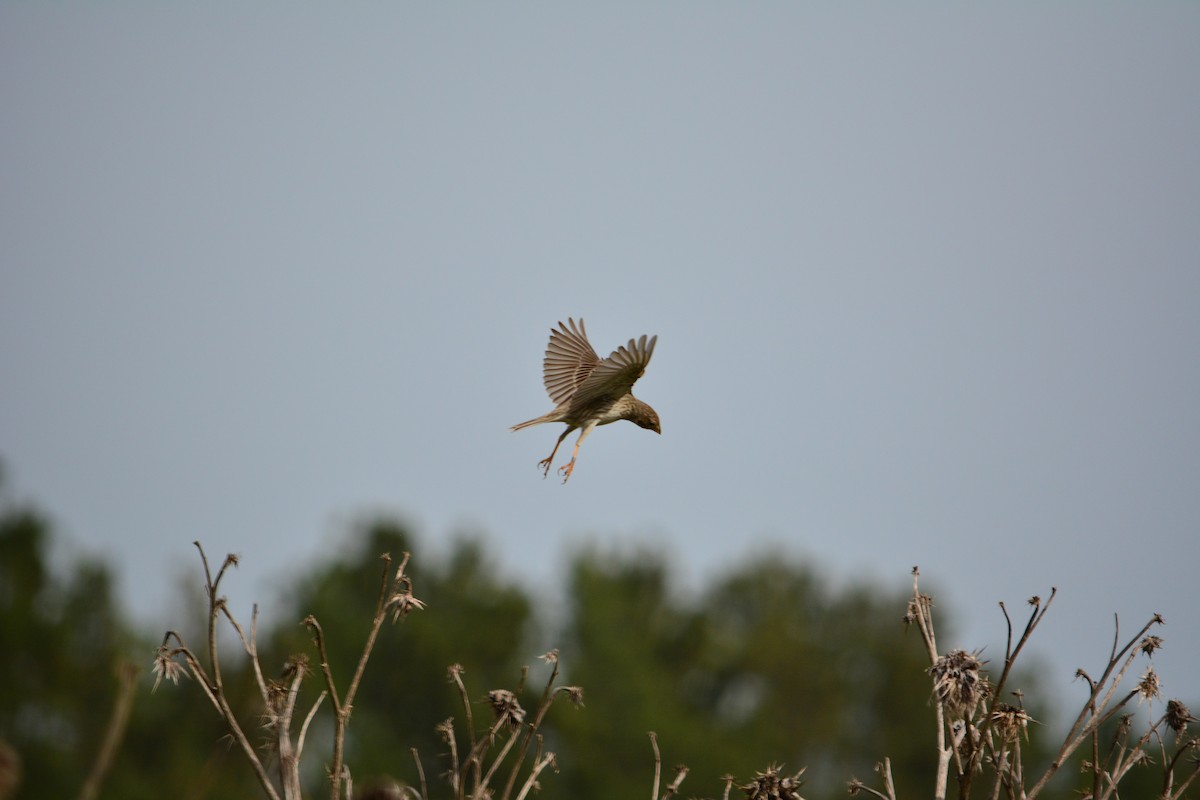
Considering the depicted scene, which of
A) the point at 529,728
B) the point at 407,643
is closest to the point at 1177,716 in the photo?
the point at 529,728

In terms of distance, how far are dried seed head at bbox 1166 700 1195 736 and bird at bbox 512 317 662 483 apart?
439 centimetres

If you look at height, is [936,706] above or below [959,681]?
below

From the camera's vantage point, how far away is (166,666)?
4.29m

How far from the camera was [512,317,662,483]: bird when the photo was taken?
9430 mm

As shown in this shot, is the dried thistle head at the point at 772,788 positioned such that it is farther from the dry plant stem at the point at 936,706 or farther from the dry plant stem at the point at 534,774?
the dry plant stem at the point at 534,774

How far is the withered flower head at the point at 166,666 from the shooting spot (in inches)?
168

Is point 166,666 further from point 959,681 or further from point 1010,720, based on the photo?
point 1010,720

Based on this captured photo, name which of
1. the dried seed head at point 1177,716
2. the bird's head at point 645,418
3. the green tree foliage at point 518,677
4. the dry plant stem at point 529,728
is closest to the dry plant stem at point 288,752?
the dry plant stem at point 529,728

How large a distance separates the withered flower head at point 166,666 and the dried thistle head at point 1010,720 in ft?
8.55

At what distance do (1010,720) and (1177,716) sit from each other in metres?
0.83

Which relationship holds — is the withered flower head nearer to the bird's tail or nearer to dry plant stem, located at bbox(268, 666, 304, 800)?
dry plant stem, located at bbox(268, 666, 304, 800)

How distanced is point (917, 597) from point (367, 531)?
174 ft

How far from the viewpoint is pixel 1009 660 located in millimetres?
A: 4410

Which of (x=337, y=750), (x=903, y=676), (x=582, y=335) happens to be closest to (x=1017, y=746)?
(x=337, y=750)
